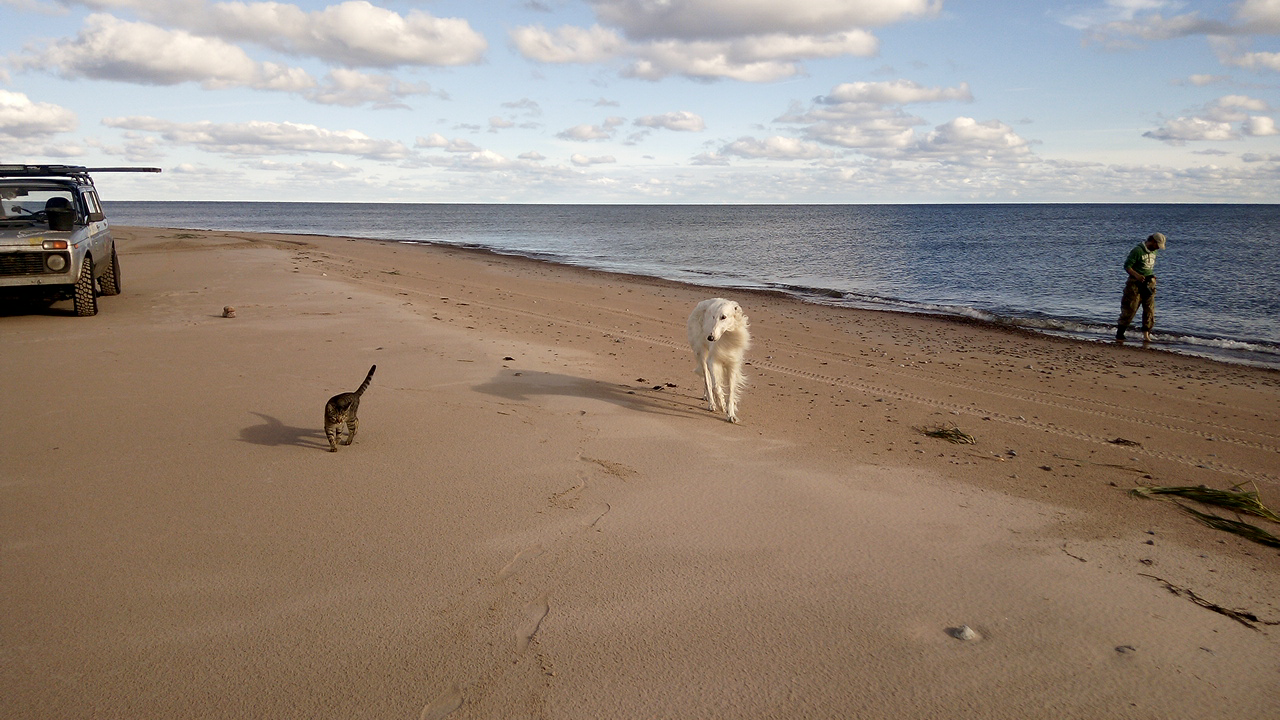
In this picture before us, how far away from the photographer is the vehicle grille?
411 inches

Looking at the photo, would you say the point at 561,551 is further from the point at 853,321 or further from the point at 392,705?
the point at 853,321

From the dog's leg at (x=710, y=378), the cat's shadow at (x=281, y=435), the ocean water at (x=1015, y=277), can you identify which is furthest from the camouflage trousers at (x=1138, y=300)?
the cat's shadow at (x=281, y=435)

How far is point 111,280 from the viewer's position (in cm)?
1305

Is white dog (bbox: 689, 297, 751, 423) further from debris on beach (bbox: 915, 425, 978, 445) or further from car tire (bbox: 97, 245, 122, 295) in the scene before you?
car tire (bbox: 97, 245, 122, 295)

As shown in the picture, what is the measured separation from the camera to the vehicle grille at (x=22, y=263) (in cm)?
1044

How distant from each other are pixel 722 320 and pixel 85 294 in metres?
10.3

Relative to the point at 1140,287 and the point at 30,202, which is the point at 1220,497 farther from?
the point at 30,202

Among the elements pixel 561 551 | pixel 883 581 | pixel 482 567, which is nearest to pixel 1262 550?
pixel 883 581

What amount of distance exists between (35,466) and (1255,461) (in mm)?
11335

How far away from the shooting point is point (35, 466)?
5.24 m

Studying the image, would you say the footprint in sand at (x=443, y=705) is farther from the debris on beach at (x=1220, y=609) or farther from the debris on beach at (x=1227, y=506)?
the debris on beach at (x=1227, y=506)

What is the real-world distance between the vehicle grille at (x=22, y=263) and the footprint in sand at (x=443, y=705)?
11.5 meters

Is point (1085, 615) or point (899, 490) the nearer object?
point (1085, 615)

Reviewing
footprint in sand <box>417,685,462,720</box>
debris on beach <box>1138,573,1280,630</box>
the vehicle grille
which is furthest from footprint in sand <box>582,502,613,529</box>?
the vehicle grille
